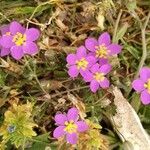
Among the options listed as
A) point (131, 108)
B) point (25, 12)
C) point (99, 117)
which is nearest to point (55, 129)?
point (99, 117)

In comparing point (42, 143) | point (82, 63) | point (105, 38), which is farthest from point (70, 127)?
point (105, 38)

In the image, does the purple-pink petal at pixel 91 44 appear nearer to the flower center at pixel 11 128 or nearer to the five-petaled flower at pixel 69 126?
the five-petaled flower at pixel 69 126

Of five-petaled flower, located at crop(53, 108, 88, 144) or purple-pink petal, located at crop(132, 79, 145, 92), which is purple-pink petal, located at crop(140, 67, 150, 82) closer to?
purple-pink petal, located at crop(132, 79, 145, 92)

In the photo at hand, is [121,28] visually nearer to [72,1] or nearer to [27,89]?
[72,1]

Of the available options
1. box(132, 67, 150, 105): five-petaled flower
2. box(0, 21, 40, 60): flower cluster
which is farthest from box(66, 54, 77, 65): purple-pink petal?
box(132, 67, 150, 105): five-petaled flower

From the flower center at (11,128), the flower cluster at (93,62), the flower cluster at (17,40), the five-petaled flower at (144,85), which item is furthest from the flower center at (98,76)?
the flower center at (11,128)

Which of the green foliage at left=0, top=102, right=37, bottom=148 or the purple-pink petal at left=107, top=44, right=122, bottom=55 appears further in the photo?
the purple-pink petal at left=107, top=44, right=122, bottom=55
